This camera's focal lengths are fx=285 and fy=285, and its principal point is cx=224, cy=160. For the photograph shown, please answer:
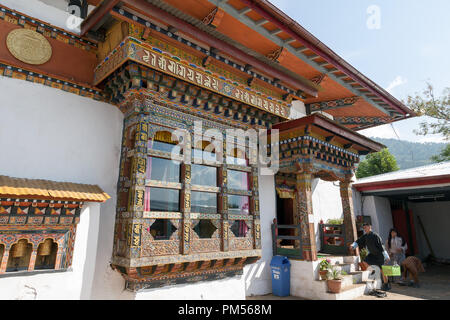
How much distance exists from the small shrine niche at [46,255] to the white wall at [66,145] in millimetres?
166

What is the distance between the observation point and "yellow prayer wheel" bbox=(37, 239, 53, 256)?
3.60m

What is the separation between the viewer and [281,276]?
6.42 m

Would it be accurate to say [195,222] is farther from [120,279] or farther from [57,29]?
[57,29]

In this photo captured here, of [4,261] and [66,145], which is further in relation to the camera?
[66,145]

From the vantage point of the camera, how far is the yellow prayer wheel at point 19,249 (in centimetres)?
341

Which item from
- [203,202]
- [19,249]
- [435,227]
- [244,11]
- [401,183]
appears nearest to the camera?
[19,249]

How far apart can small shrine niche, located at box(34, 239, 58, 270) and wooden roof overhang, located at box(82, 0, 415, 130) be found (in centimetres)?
315

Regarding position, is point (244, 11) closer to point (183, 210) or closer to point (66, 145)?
point (183, 210)

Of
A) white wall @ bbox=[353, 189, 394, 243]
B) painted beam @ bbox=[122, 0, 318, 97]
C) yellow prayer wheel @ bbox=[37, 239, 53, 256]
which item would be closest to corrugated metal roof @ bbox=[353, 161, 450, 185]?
white wall @ bbox=[353, 189, 394, 243]

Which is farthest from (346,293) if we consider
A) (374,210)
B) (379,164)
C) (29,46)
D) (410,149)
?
(410,149)

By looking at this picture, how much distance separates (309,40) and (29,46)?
4.90m

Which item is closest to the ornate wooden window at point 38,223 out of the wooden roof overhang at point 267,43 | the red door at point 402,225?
the wooden roof overhang at point 267,43

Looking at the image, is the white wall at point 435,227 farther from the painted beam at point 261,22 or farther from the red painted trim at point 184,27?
the painted beam at point 261,22

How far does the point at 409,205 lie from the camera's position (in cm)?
1262
